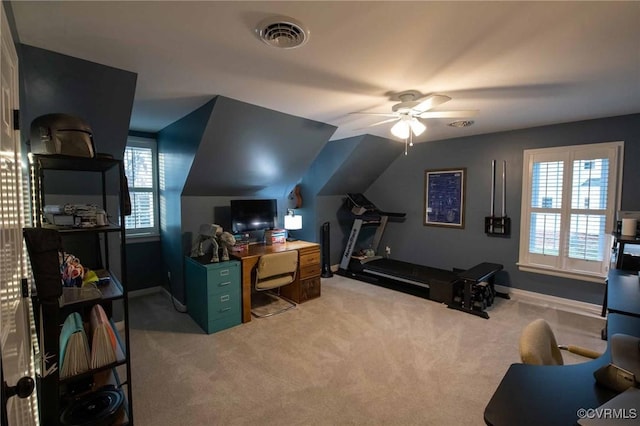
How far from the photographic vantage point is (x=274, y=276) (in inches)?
140

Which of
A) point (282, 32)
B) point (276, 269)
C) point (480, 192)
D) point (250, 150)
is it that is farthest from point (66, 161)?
point (480, 192)

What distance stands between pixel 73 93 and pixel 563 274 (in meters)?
5.29

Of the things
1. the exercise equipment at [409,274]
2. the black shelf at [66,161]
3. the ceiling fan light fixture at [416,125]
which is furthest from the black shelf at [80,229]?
the exercise equipment at [409,274]

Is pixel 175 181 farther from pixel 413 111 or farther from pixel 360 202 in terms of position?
pixel 360 202

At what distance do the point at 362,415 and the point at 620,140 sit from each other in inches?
155

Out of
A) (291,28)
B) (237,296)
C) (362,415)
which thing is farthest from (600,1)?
(237,296)

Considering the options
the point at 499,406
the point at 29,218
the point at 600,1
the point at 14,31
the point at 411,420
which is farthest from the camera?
the point at 411,420

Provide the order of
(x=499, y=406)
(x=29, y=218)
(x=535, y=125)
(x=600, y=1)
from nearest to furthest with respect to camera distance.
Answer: (x=499, y=406) → (x=600, y=1) → (x=29, y=218) → (x=535, y=125)

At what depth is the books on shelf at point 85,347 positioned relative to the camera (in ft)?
5.05

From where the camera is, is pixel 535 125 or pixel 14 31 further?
pixel 535 125

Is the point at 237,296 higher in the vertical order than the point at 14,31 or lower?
lower

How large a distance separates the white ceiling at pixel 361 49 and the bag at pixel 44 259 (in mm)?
1065

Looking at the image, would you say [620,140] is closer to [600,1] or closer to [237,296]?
[600,1]

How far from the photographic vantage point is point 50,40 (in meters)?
1.67
